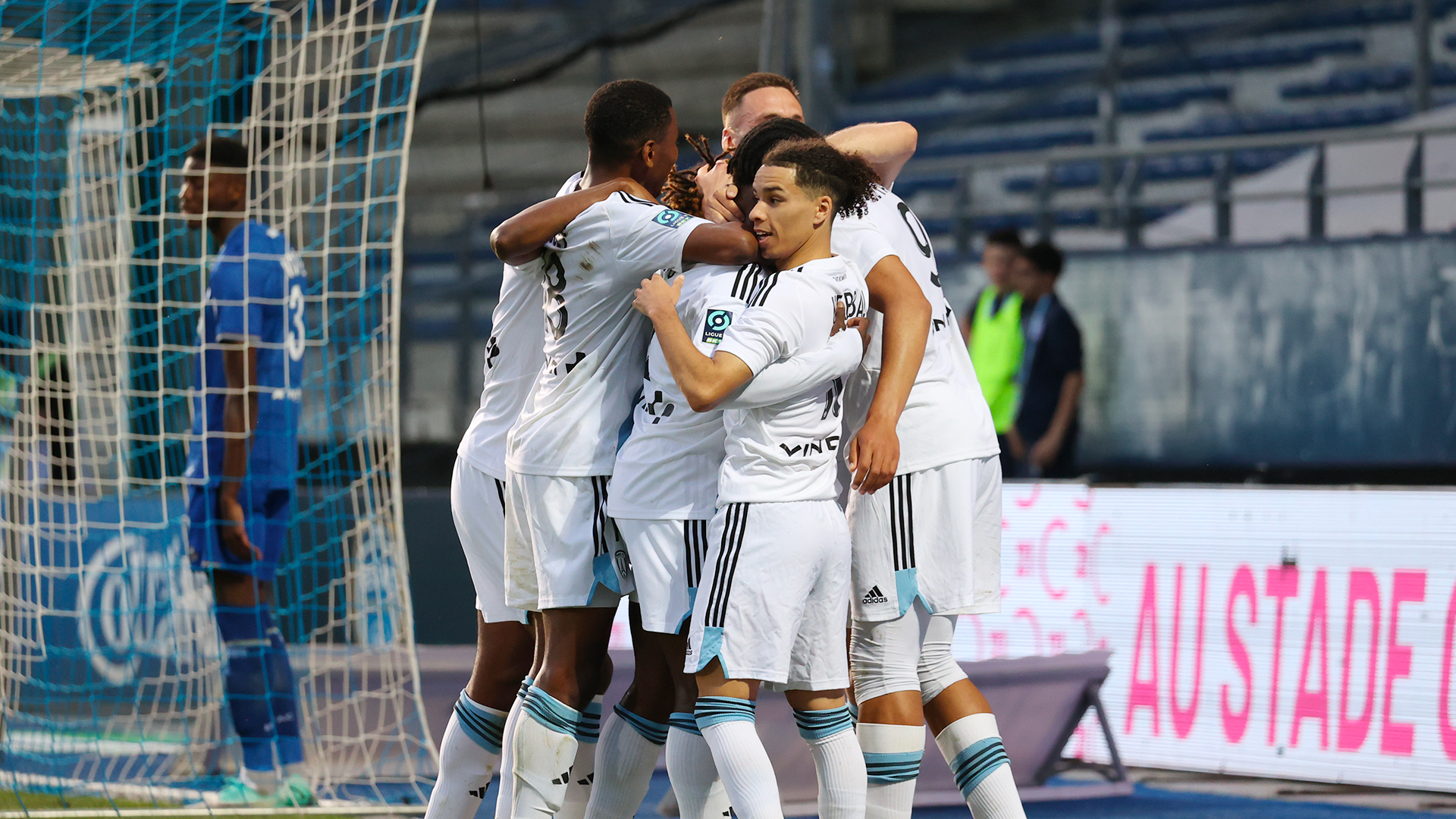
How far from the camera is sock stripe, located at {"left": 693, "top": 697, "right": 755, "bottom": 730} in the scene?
2967 millimetres

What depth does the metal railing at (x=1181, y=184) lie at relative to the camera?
764 cm

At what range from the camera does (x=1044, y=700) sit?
510 centimetres

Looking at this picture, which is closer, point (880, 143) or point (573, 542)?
point (573, 542)

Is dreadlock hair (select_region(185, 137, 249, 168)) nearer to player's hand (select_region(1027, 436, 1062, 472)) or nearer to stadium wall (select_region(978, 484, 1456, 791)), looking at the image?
stadium wall (select_region(978, 484, 1456, 791))

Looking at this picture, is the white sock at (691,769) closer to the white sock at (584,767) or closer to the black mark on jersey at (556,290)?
the white sock at (584,767)

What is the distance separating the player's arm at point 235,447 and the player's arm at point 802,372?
2527 millimetres

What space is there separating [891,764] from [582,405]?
103 cm

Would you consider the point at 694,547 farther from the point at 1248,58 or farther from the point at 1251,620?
the point at 1248,58

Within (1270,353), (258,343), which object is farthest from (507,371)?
(1270,353)

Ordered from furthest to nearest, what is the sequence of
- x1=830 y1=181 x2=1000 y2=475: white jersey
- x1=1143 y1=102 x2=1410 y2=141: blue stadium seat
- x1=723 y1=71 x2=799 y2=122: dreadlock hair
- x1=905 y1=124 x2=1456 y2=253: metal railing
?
x1=1143 y1=102 x2=1410 y2=141: blue stadium seat < x1=905 y1=124 x2=1456 y2=253: metal railing < x1=723 y1=71 x2=799 y2=122: dreadlock hair < x1=830 y1=181 x2=1000 y2=475: white jersey

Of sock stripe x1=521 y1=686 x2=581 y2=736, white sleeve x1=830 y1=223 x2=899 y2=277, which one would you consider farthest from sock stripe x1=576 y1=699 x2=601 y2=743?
white sleeve x1=830 y1=223 x2=899 y2=277

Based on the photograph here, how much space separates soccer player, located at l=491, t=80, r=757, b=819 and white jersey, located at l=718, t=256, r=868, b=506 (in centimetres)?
16

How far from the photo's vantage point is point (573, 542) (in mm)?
3209

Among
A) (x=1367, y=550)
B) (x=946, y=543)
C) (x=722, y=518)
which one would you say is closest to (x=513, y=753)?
(x=722, y=518)
